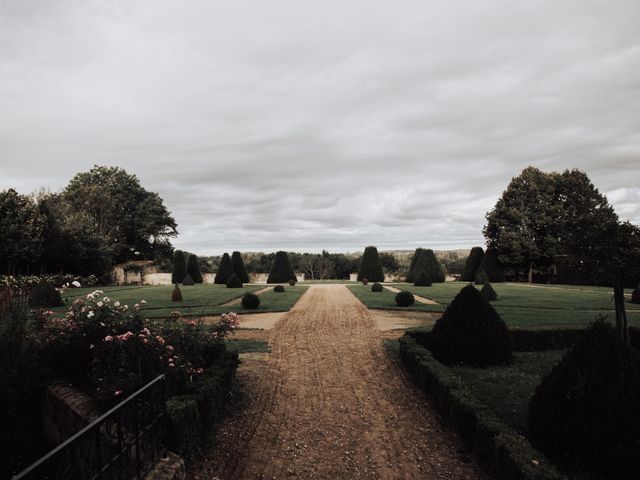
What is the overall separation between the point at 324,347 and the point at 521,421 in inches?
236

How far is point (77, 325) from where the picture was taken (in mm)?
7141

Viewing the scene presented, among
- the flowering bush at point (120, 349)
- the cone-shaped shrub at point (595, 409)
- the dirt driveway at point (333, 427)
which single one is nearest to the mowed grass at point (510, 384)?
the dirt driveway at point (333, 427)

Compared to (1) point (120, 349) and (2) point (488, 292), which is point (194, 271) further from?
(1) point (120, 349)

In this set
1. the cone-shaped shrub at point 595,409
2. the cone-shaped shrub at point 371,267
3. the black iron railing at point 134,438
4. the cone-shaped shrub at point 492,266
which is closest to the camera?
the black iron railing at point 134,438

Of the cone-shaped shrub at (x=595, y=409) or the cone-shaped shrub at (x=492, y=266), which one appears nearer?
the cone-shaped shrub at (x=595, y=409)

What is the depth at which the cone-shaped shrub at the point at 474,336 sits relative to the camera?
8.52 meters

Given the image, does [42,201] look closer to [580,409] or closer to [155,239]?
[155,239]

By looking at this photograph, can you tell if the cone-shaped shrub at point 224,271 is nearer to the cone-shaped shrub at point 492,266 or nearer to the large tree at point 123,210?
the large tree at point 123,210

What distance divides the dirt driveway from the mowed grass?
936 millimetres

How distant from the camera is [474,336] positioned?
8.51m

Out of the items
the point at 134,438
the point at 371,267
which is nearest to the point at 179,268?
the point at 371,267

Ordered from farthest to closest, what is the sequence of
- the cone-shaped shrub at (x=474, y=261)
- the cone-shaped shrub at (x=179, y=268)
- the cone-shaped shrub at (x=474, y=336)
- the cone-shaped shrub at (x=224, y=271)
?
1. the cone-shaped shrub at (x=179, y=268)
2. the cone-shaped shrub at (x=474, y=261)
3. the cone-shaped shrub at (x=224, y=271)
4. the cone-shaped shrub at (x=474, y=336)

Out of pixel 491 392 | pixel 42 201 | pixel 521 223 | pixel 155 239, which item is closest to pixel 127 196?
pixel 155 239

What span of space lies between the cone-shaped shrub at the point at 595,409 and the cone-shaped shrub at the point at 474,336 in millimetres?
3967
